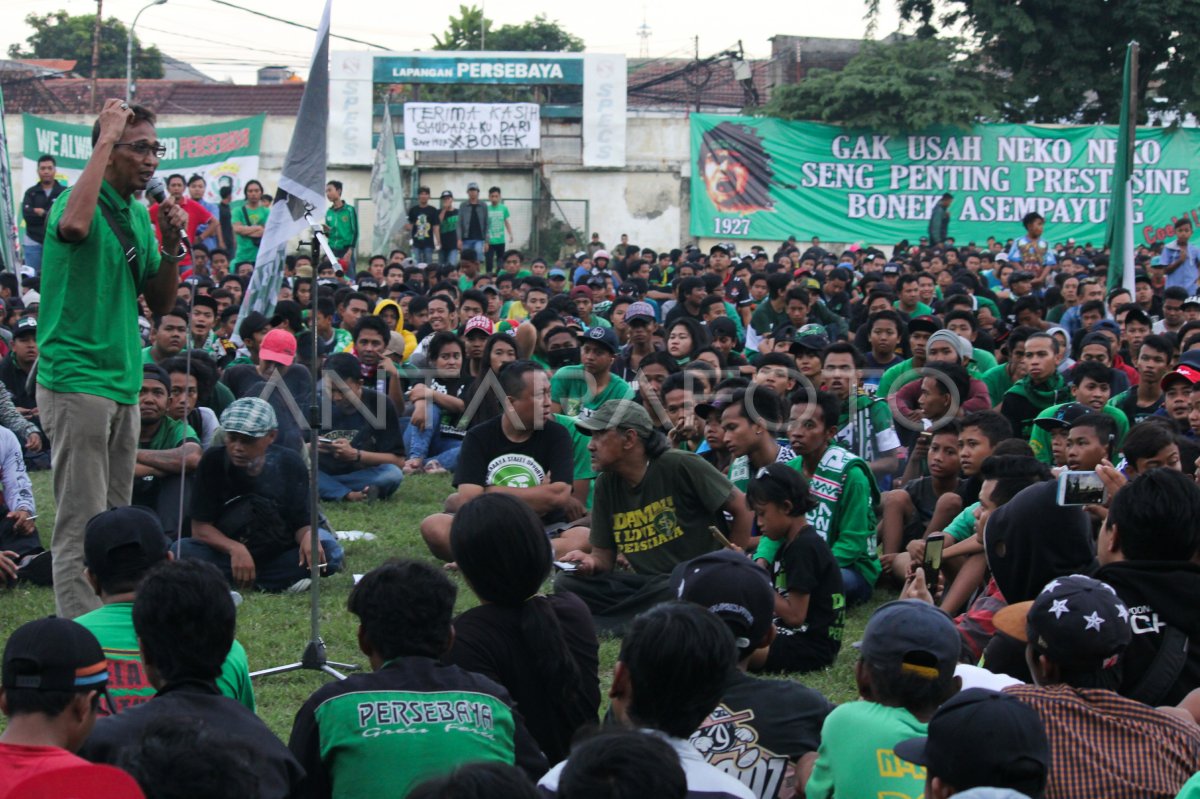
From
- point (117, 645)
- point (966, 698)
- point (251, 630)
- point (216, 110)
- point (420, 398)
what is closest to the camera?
point (966, 698)

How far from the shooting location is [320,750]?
339 cm

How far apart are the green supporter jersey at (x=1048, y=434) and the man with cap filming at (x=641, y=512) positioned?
2129 millimetres

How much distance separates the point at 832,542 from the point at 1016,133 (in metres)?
25.2

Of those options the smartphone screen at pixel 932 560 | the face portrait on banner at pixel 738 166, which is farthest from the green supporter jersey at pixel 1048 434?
the face portrait on banner at pixel 738 166

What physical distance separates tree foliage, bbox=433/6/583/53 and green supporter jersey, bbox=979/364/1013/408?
139 feet

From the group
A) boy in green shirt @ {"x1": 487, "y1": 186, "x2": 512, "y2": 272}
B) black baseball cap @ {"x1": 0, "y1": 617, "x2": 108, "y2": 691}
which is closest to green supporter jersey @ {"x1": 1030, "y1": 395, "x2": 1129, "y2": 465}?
black baseball cap @ {"x1": 0, "y1": 617, "x2": 108, "y2": 691}

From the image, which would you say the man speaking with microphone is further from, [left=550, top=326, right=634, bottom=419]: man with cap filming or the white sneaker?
[left=550, top=326, right=634, bottom=419]: man with cap filming

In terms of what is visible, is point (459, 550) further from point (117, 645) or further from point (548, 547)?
point (117, 645)

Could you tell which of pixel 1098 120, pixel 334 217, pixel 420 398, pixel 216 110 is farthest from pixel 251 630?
pixel 216 110

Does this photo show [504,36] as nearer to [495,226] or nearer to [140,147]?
[495,226]

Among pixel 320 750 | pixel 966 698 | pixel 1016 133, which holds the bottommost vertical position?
pixel 320 750

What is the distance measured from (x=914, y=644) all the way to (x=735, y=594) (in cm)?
54

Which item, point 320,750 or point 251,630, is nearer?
point 320,750

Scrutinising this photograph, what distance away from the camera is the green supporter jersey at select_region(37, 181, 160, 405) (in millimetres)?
5367
